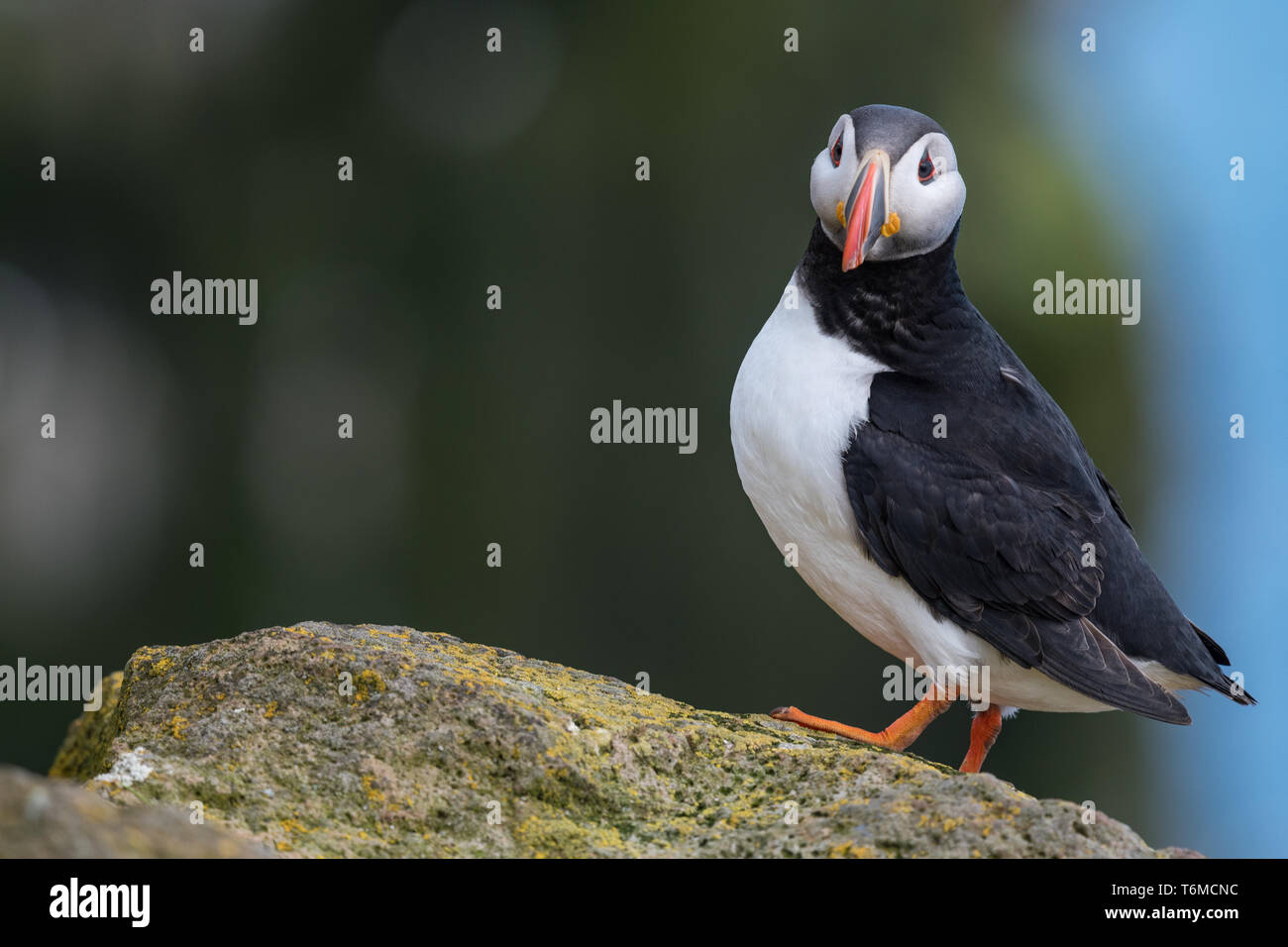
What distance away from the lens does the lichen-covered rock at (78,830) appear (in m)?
2.20

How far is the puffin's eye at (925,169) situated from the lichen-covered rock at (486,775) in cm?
209

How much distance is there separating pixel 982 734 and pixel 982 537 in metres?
0.88

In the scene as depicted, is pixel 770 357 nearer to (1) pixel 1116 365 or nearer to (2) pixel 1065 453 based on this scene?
(2) pixel 1065 453

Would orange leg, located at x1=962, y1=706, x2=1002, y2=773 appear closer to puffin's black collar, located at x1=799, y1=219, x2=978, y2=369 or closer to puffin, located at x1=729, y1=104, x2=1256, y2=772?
puffin, located at x1=729, y1=104, x2=1256, y2=772

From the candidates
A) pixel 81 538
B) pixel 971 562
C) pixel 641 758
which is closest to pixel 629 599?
pixel 81 538

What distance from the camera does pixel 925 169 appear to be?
461 cm

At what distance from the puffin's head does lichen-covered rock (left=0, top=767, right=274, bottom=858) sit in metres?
2.88

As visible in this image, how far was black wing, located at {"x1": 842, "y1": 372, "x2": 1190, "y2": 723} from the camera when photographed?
176 inches
